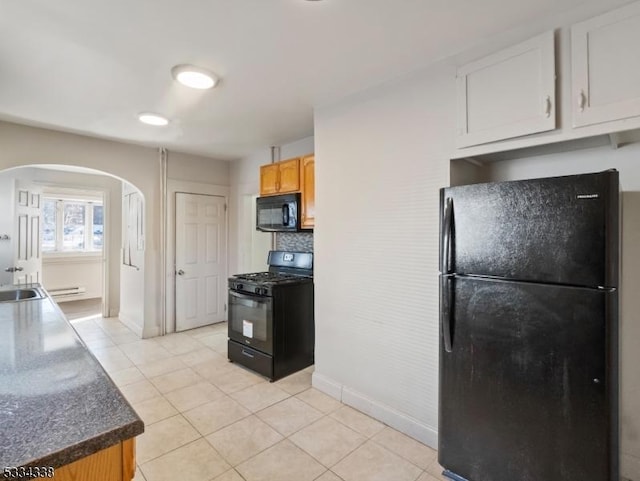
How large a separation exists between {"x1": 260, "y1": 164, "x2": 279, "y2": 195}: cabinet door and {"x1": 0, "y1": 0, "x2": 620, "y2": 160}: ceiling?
2.36 ft

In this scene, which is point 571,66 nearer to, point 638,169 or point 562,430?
point 638,169

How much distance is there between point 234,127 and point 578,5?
9.30 ft

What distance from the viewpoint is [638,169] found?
1648 millimetres

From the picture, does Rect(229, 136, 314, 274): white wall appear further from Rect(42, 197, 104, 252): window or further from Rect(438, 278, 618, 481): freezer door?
Rect(438, 278, 618, 481): freezer door

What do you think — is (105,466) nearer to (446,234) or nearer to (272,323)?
(446,234)

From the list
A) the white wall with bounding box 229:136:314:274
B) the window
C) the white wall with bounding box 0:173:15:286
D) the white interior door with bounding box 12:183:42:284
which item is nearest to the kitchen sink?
the white interior door with bounding box 12:183:42:284

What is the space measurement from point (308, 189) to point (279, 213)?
0.44m

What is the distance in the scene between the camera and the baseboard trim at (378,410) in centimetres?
209

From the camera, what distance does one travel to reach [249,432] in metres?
2.23

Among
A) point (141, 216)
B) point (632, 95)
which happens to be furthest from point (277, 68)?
point (141, 216)

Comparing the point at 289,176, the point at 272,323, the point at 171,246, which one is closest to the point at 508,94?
the point at 289,176

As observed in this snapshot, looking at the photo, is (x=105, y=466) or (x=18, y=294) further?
(x=18, y=294)

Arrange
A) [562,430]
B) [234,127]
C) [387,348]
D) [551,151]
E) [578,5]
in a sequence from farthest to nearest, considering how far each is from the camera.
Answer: [234,127]
[387,348]
[551,151]
[578,5]
[562,430]

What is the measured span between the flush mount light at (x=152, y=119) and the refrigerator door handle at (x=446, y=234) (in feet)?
8.98
